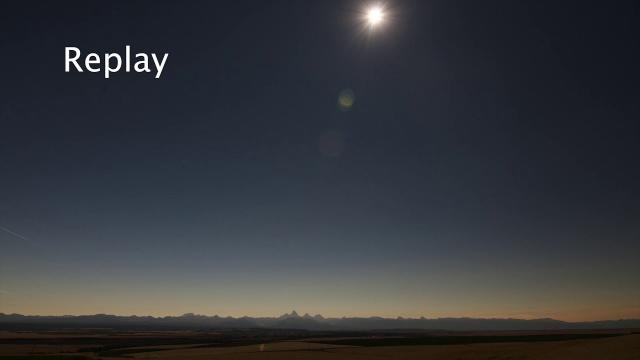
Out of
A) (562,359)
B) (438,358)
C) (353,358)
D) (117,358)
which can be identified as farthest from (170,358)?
(562,359)

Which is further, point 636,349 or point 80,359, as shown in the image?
point 80,359

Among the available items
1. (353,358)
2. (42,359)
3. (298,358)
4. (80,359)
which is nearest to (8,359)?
(42,359)

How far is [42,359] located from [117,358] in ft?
30.0

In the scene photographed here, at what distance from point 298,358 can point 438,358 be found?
1841 cm

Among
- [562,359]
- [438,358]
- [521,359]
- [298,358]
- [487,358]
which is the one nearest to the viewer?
[562,359]

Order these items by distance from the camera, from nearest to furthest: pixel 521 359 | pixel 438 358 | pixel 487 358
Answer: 1. pixel 521 359
2. pixel 487 358
3. pixel 438 358

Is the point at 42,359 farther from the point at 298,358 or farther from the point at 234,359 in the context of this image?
the point at 298,358

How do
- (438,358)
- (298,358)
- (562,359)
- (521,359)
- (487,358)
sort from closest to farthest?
(562,359), (521,359), (487,358), (438,358), (298,358)

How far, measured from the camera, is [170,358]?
60875mm

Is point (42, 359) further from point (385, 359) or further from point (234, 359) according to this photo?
point (385, 359)

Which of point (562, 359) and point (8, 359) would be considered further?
point (8, 359)

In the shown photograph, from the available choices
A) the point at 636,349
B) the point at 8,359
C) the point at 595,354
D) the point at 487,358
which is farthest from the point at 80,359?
the point at 636,349

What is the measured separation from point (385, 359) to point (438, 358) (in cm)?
759

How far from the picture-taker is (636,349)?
45281 millimetres
